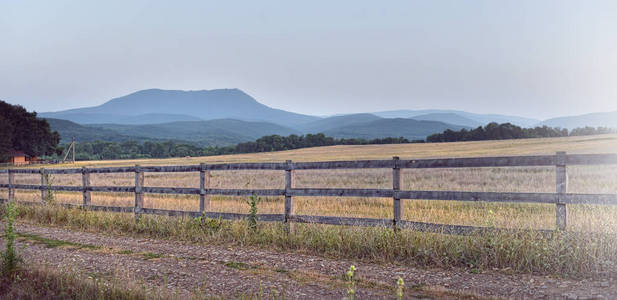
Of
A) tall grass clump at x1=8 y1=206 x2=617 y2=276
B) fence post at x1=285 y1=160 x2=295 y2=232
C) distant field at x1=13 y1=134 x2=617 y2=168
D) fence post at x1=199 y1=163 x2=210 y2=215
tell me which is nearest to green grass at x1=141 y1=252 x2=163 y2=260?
tall grass clump at x1=8 y1=206 x2=617 y2=276

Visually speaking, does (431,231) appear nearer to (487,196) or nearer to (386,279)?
(487,196)

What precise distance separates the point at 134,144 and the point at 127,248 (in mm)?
→ 123549

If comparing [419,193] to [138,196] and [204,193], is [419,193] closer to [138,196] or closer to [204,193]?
[204,193]

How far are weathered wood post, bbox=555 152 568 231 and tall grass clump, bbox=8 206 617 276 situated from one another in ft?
1.23

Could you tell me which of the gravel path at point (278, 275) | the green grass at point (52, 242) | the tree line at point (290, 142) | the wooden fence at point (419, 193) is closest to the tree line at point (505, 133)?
the tree line at point (290, 142)

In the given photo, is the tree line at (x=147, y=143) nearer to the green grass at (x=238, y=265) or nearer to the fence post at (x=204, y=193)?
the fence post at (x=204, y=193)

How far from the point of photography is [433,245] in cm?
812

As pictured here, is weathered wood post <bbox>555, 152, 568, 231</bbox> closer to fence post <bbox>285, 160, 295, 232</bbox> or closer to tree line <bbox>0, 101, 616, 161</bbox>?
fence post <bbox>285, 160, 295, 232</bbox>

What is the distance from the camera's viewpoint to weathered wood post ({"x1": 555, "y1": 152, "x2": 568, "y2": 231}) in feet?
26.2

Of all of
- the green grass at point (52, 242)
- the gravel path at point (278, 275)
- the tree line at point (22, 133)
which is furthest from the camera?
the tree line at point (22, 133)

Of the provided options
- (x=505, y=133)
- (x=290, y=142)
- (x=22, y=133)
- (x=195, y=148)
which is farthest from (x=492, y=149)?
(x=195, y=148)

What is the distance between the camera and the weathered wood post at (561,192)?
7973mm

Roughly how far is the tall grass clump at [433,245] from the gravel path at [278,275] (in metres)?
0.29

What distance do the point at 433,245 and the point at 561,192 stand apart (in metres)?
2.28
